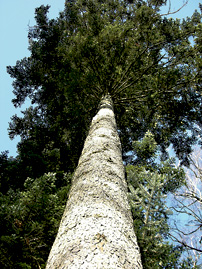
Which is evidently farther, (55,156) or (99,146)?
(55,156)

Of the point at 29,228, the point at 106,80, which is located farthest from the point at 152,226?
the point at 106,80

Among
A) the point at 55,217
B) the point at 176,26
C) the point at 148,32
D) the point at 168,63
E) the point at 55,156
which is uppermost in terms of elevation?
the point at 176,26

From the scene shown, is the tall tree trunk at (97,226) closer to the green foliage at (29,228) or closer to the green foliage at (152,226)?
the green foliage at (152,226)

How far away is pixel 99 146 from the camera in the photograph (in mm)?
2727

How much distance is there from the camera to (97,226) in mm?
1386

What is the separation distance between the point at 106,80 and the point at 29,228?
559 cm

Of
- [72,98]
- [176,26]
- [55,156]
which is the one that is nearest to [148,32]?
[176,26]

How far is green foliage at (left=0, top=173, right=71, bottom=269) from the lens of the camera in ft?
10.4

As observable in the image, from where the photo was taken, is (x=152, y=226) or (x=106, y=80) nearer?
(x=152, y=226)

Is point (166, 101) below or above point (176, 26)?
below

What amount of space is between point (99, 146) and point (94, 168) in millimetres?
580

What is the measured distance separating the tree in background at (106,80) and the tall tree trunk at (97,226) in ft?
13.9

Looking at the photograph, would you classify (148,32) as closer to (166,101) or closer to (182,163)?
(166,101)

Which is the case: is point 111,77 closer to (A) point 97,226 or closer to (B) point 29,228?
(B) point 29,228
